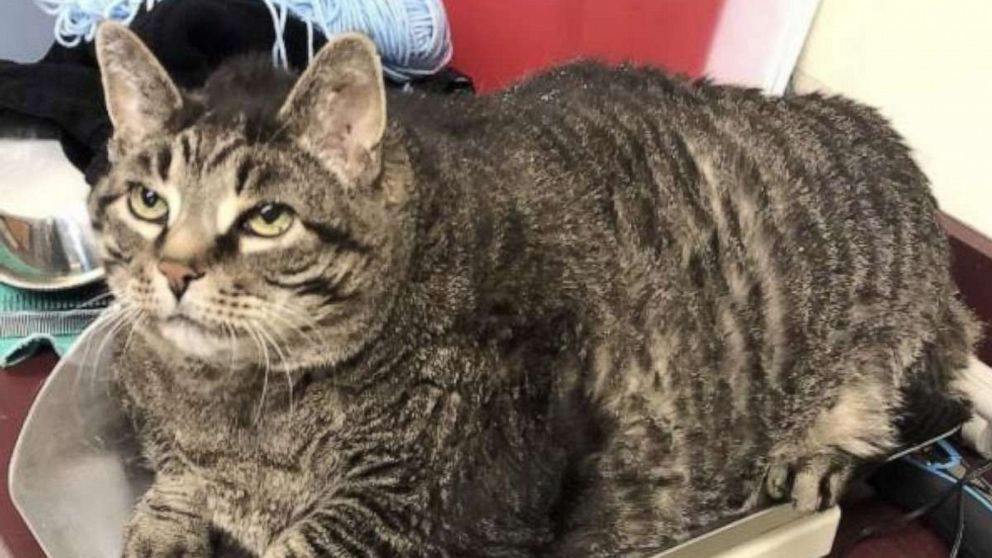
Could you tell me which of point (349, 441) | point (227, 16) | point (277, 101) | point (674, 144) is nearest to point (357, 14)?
point (227, 16)

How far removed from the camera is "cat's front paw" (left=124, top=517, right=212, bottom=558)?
0.94 meters

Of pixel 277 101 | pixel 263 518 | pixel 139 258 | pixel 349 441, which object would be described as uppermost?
pixel 277 101

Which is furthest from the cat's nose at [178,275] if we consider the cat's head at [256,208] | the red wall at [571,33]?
the red wall at [571,33]

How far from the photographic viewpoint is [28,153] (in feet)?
4.46

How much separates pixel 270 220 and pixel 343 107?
10cm

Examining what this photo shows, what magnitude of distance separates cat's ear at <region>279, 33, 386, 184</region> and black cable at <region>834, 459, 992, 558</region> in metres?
0.71

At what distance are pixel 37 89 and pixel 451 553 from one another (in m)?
0.87

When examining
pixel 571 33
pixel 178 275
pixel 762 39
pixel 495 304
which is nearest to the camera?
pixel 178 275

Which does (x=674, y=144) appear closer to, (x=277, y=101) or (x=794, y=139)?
(x=794, y=139)

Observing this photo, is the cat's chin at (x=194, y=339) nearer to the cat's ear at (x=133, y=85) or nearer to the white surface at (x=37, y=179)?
the cat's ear at (x=133, y=85)

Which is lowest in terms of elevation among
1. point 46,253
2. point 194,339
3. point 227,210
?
point 46,253

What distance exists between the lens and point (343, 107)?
0.81 meters

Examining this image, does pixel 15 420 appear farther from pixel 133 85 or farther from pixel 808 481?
pixel 808 481

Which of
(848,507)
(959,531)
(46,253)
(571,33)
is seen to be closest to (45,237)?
(46,253)
